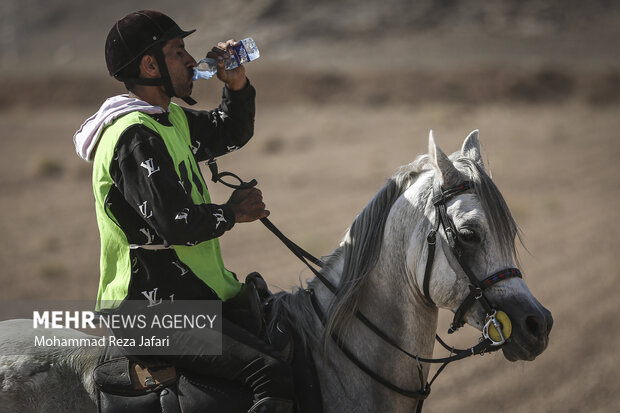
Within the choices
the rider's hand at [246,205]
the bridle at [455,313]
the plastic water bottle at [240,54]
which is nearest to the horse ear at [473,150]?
the bridle at [455,313]

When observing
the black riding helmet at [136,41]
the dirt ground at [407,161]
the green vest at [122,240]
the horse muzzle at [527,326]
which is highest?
the dirt ground at [407,161]

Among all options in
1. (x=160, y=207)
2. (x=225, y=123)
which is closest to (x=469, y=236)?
(x=160, y=207)

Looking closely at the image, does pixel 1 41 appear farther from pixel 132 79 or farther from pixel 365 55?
pixel 132 79

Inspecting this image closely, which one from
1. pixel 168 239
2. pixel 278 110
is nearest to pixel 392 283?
pixel 168 239

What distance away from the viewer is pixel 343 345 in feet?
12.1

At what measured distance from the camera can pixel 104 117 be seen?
345cm

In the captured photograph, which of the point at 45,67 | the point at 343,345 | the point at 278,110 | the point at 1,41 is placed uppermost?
the point at 1,41

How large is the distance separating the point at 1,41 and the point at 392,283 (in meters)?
81.7

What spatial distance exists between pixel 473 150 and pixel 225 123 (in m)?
1.51

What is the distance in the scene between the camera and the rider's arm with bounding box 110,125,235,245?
3.20 meters

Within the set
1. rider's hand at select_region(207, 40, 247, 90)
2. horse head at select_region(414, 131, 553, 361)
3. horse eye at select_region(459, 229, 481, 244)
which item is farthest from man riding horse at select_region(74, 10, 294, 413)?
horse eye at select_region(459, 229, 481, 244)

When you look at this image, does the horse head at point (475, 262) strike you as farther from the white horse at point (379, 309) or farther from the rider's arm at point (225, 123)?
the rider's arm at point (225, 123)

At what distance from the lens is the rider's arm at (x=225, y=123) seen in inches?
164

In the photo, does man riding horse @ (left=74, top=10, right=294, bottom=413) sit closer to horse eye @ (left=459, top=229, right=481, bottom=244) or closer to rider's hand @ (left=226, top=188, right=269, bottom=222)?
rider's hand @ (left=226, top=188, right=269, bottom=222)
